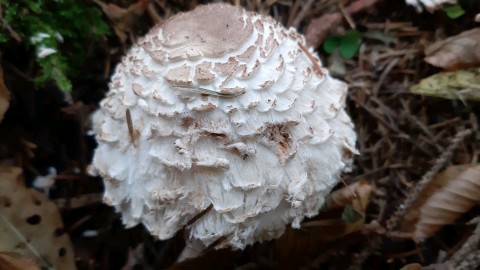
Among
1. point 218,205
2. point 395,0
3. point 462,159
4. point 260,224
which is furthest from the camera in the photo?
point 395,0

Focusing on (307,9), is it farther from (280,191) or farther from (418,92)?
(280,191)

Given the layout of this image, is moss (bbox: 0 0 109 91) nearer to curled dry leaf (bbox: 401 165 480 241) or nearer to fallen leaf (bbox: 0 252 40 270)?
fallen leaf (bbox: 0 252 40 270)

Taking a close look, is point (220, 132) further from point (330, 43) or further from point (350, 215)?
point (330, 43)

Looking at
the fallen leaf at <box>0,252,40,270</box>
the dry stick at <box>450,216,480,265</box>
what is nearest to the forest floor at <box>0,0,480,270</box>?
the dry stick at <box>450,216,480,265</box>

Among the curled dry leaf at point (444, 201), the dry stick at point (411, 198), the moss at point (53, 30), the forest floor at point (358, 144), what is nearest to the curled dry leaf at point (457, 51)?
the forest floor at point (358, 144)

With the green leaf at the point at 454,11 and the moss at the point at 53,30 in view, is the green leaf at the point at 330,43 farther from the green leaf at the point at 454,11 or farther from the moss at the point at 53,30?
the moss at the point at 53,30

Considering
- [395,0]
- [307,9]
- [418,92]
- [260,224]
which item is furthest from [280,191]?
[395,0]

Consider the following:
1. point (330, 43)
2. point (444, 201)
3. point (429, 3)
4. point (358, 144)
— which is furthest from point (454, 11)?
point (444, 201)
